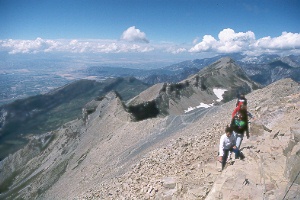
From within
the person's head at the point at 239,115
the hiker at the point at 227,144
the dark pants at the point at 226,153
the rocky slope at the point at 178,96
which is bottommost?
the rocky slope at the point at 178,96

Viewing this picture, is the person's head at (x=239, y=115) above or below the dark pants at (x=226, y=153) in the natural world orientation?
above

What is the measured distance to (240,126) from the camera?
21.5m

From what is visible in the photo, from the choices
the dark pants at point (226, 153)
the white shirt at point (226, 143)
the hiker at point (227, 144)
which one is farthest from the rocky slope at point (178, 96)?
the white shirt at point (226, 143)

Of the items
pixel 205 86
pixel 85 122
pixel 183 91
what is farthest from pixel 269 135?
pixel 205 86

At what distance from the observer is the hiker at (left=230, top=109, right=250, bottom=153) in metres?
21.1

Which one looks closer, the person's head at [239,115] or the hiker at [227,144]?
the hiker at [227,144]

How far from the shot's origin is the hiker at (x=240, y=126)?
21.1m

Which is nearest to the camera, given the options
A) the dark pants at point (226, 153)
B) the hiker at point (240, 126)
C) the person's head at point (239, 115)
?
the dark pants at point (226, 153)

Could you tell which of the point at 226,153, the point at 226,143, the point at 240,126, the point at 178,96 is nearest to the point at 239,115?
the point at 240,126

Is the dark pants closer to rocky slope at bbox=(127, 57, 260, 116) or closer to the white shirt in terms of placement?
the white shirt

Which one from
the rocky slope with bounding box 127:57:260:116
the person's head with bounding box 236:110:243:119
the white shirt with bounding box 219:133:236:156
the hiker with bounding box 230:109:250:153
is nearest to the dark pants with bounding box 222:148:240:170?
the white shirt with bounding box 219:133:236:156

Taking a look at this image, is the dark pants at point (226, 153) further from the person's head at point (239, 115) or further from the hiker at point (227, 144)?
the person's head at point (239, 115)

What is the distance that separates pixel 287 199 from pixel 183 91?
152 m

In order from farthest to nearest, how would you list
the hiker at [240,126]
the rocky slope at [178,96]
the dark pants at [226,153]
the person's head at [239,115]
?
the rocky slope at [178,96] → the person's head at [239,115] → the hiker at [240,126] → the dark pants at [226,153]
